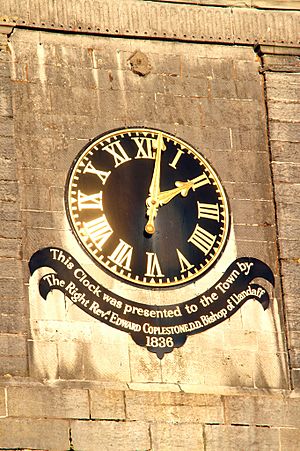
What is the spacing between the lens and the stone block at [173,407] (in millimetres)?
31484

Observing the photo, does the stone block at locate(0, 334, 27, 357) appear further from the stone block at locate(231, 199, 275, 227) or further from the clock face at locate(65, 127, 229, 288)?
the stone block at locate(231, 199, 275, 227)

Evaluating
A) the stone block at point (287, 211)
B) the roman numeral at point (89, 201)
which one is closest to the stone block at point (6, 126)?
the roman numeral at point (89, 201)

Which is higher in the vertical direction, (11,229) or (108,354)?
(11,229)

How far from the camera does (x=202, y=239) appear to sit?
108ft

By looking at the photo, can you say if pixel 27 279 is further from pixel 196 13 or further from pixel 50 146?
pixel 196 13

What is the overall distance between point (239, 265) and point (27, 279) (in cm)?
292

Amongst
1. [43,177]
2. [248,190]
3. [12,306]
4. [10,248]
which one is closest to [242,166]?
[248,190]

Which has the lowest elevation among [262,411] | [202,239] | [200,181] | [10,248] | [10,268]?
[262,411]

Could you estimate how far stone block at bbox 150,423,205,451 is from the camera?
31344 mm

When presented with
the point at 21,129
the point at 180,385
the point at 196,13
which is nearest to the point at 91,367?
the point at 180,385

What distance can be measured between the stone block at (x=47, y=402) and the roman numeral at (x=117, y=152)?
345cm

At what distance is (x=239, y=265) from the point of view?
1300 inches

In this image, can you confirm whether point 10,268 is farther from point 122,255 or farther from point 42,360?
point 122,255

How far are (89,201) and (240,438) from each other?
12.3ft
